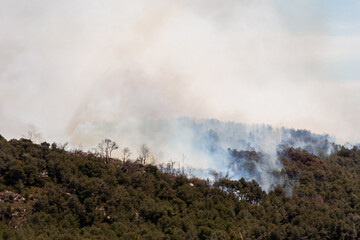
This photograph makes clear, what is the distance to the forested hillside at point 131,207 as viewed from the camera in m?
87.1

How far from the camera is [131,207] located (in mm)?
102438

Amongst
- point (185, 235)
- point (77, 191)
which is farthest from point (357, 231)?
point (77, 191)

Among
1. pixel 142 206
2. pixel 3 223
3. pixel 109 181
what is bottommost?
pixel 3 223

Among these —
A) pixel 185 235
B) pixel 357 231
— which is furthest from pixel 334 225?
pixel 185 235

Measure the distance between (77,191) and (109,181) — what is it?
12659mm

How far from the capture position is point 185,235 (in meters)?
89.7

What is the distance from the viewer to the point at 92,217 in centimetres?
9350

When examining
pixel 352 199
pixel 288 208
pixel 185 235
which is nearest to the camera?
pixel 185 235

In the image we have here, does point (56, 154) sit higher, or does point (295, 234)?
point (56, 154)

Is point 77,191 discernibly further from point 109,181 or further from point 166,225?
point 166,225

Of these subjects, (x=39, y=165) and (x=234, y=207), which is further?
(x=234, y=207)

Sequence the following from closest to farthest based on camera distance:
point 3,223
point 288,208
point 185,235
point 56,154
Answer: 1. point 3,223
2. point 185,235
3. point 56,154
4. point 288,208

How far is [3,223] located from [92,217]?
19448 mm

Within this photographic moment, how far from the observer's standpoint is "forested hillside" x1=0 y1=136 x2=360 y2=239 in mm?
87062
